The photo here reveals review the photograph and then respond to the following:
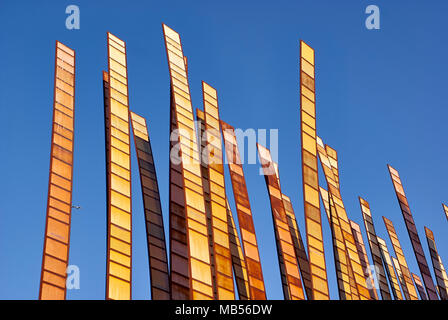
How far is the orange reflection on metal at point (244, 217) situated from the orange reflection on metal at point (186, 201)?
11.1ft

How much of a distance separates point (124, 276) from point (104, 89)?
1131cm

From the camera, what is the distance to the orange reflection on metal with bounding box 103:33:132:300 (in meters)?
22.3

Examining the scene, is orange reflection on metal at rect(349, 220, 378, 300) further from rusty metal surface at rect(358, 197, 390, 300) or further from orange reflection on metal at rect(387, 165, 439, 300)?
orange reflection on metal at rect(387, 165, 439, 300)

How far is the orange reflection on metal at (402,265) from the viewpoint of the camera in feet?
153

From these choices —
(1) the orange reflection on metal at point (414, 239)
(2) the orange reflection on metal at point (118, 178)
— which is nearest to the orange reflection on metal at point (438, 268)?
(1) the orange reflection on metal at point (414, 239)

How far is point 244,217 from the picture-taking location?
30297 mm

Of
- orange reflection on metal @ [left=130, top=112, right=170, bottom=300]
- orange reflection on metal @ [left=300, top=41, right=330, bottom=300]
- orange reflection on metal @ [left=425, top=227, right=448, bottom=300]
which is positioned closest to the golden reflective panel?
orange reflection on metal @ [left=425, top=227, right=448, bottom=300]

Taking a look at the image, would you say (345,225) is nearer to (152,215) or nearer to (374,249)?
(374,249)

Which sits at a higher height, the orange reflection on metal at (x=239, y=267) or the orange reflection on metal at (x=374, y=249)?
the orange reflection on metal at (x=374, y=249)

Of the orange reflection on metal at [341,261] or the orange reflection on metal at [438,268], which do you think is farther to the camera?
the orange reflection on metal at [438,268]

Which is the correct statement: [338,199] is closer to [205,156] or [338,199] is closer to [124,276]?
[205,156]

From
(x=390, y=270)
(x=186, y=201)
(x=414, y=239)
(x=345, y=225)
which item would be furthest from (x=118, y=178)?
(x=390, y=270)

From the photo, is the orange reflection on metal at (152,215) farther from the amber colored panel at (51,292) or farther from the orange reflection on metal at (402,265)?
the orange reflection on metal at (402,265)

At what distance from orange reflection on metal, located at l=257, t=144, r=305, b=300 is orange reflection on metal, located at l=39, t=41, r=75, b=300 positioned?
10390 mm
